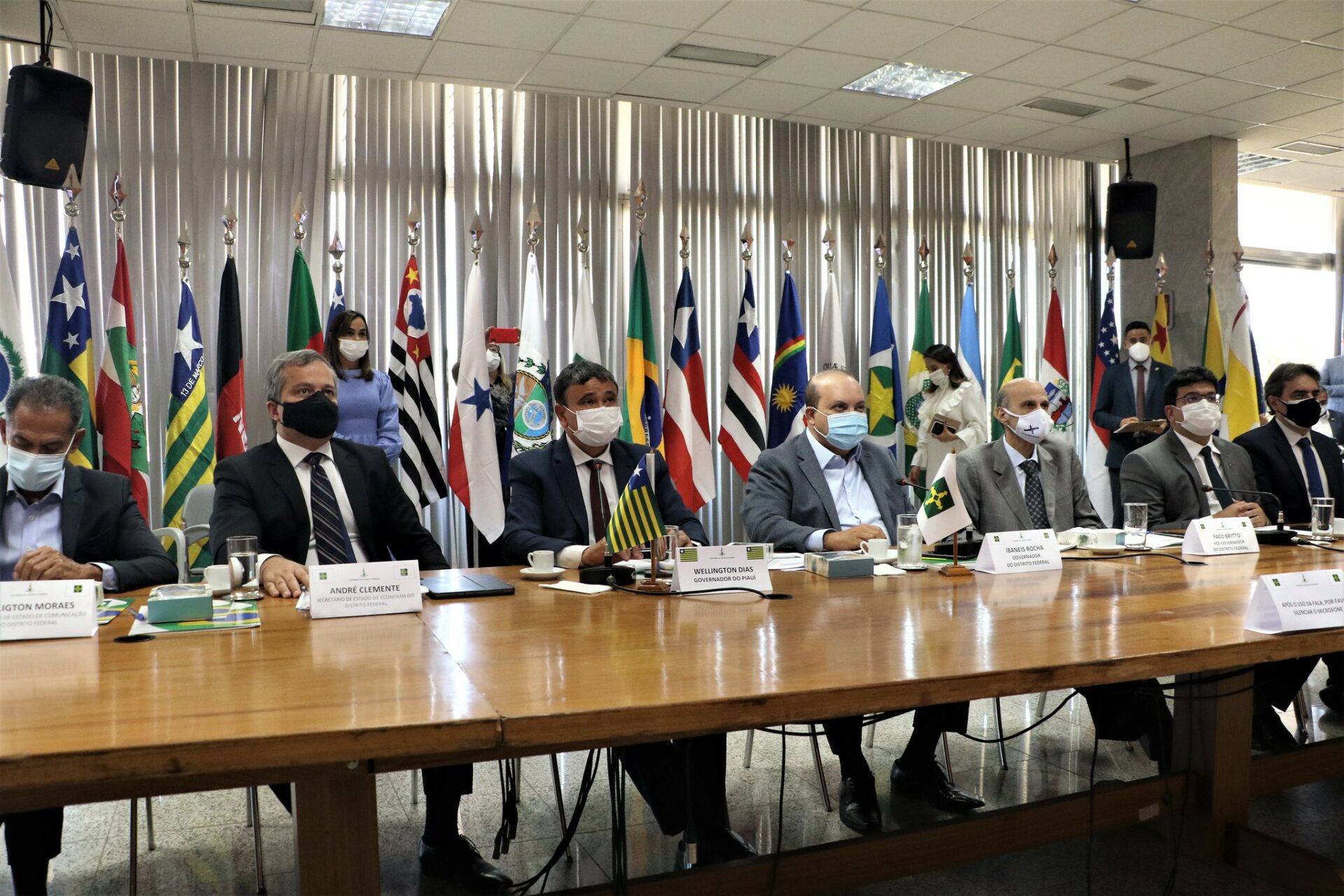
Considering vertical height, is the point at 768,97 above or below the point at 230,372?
above

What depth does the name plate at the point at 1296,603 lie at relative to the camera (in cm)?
186

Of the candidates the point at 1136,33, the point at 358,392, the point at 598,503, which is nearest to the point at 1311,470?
the point at 1136,33

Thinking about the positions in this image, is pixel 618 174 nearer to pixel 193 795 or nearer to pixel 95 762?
pixel 193 795

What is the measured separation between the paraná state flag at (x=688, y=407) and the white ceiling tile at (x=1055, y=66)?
2203mm

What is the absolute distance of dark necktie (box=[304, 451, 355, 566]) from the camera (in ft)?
9.09

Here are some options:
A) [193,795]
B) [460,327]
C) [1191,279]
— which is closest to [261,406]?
[460,327]

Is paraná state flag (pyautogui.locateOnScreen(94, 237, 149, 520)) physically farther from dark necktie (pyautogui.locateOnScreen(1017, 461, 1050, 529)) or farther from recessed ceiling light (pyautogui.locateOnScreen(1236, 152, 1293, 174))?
recessed ceiling light (pyautogui.locateOnScreen(1236, 152, 1293, 174))

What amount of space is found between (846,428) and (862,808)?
1260 mm

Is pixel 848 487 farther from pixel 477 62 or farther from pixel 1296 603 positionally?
pixel 477 62

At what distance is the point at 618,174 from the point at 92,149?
3.05 meters

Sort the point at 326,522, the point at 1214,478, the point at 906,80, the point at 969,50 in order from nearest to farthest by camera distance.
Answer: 1. the point at 326,522
2. the point at 1214,478
3. the point at 969,50
4. the point at 906,80

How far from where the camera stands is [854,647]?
67.5 inches

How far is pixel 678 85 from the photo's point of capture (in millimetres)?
5906

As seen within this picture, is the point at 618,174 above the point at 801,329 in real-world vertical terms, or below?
above
